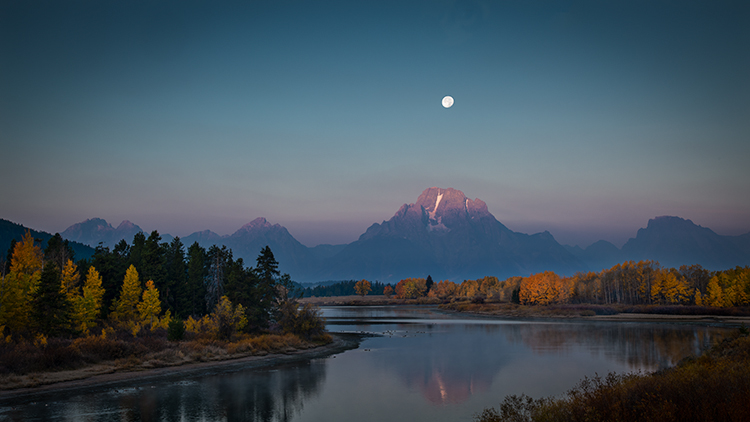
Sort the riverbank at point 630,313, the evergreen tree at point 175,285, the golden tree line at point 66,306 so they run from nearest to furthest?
the golden tree line at point 66,306
the evergreen tree at point 175,285
the riverbank at point 630,313

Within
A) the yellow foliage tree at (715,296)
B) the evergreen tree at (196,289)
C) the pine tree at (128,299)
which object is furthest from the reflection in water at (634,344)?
the yellow foliage tree at (715,296)

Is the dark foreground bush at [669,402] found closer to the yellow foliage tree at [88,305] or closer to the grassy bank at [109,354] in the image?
the grassy bank at [109,354]

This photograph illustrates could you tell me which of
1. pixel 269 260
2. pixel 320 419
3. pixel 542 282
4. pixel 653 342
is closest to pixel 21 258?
pixel 269 260

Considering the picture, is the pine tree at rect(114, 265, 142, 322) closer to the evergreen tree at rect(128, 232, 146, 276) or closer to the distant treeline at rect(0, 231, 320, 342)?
the distant treeline at rect(0, 231, 320, 342)

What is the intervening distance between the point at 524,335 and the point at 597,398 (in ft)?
221

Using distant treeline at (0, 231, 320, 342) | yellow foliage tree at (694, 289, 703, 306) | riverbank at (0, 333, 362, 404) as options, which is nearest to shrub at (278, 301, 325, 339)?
distant treeline at (0, 231, 320, 342)

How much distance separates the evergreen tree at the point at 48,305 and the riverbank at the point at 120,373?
25.9ft

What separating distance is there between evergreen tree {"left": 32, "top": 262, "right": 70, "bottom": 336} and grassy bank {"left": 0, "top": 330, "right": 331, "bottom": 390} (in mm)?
2169

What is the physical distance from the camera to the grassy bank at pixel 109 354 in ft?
106

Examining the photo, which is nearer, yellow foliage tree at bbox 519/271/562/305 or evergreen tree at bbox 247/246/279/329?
evergreen tree at bbox 247/246/279/329

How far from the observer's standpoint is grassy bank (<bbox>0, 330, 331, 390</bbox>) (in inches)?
1275

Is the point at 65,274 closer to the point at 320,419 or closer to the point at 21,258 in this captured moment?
the point at 21,258

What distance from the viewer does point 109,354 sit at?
4022 centimetres

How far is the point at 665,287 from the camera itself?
13425cm
